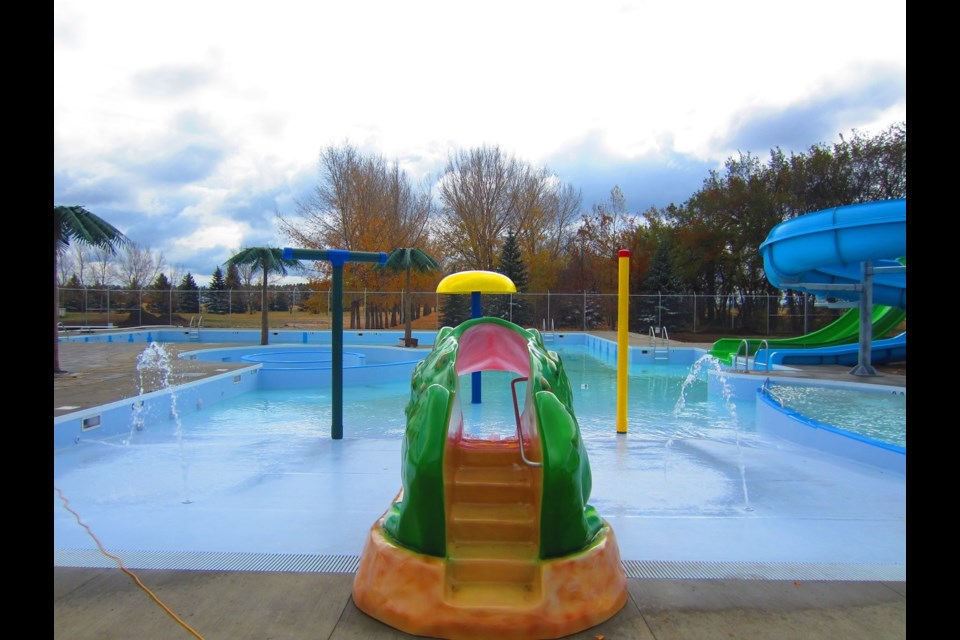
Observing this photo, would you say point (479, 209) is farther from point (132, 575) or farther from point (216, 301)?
point (132, 575)

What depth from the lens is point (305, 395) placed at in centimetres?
1114

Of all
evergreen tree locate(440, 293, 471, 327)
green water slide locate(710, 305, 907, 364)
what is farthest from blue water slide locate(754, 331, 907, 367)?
evergreen tree locate(440, 293, 471, 327)

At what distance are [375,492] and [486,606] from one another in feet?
7.94

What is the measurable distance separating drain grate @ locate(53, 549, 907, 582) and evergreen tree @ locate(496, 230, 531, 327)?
2143cm

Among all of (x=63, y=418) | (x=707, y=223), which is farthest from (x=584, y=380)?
(x=707, y=223)

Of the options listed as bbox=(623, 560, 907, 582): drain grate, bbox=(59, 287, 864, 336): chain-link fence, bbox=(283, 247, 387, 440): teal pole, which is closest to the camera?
bbox=(623, 560, 907, 582): drain grate

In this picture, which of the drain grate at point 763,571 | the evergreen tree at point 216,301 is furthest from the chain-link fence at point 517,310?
the drain grate at point 763,571

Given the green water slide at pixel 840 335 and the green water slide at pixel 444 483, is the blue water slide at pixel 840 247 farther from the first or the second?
the green water slide at pixel 444 483

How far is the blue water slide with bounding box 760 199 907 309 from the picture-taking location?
10483mm

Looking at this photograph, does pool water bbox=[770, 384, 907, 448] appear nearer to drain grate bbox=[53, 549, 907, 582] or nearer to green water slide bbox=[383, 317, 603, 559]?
drain grate bbox=[53, 549, 907, 582]
